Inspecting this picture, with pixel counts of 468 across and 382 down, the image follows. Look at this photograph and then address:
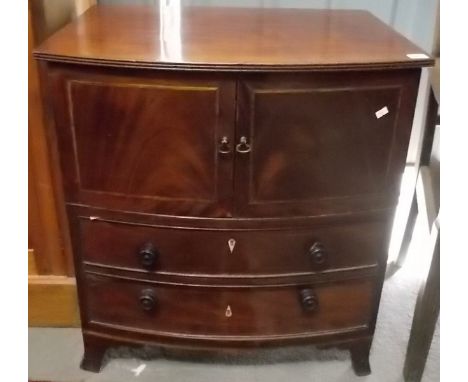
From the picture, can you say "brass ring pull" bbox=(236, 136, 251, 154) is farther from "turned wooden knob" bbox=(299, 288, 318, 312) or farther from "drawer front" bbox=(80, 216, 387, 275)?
"turned wooden knob" bbox=(299, 288, 318, 312)

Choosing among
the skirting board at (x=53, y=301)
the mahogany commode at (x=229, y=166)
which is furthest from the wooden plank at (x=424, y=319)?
the skirting board at (x=53, y=301)

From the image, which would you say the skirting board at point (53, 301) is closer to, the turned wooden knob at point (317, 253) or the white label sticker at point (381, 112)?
the turned wooden knob at point (317, 253)

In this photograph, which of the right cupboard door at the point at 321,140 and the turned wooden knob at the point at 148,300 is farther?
the turned wooden knob at the point at 148,300

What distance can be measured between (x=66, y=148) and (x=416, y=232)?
118cm

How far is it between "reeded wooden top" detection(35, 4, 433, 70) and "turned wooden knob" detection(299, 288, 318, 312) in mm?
534

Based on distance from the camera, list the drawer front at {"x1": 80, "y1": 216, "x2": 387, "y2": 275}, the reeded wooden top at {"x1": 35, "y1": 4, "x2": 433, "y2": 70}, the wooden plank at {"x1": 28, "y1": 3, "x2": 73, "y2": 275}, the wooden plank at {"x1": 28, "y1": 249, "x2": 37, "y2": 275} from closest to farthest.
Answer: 1. the reeded wooden top at {"x1": 35, "y1": 4, "x2": 433, "y2": 70}
2. the drawer front at {"x1": 80, "y1": 216, "x2": 387, "y2": 275}
3. the wooden plank at {"x1": 28, "y1": 3, "x2": 73, "y2": 275}
4. the wooden plank at {"x1": 28, "y1": 249, "x2": 37, "y2": 275}

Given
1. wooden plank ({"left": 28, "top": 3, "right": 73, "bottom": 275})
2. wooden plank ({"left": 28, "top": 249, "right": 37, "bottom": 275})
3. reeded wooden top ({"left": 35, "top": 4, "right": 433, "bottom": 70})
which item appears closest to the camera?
reeded wooden top ({"left": 35, "top": 4, "right": 433, "bottom": 70})

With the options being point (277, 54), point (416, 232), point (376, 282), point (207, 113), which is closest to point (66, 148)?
point (207, 113)

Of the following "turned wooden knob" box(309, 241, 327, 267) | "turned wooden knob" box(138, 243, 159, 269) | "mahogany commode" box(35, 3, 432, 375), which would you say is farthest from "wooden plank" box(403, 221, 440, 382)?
"turned wooden knob" box(138, 243, 159, 269)

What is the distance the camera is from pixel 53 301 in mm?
1589

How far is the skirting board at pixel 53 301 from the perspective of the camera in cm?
156

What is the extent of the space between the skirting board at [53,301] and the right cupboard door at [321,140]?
0.64 metres

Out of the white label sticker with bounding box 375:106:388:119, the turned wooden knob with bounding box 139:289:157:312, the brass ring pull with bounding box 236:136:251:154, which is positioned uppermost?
the white label sticker with bounding box 375:106:388:119

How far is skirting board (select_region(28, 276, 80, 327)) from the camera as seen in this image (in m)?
1.56
